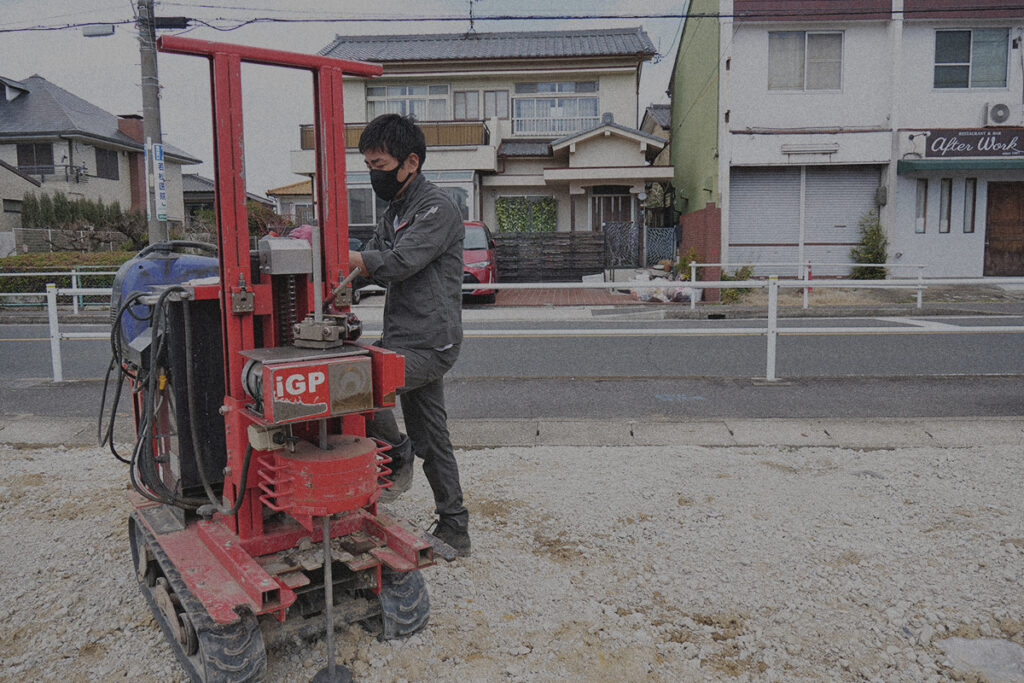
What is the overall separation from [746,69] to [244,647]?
64.1 ft

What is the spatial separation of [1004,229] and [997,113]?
2891 millimetres

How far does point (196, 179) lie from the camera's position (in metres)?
49.4

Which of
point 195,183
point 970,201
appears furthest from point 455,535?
point 195,183

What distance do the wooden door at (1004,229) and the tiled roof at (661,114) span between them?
13.3 m

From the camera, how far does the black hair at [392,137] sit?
3283mm

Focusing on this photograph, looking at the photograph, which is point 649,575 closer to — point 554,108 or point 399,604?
point 399,604

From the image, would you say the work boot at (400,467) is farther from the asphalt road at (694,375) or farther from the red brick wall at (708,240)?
the red brick wall at (708,240)

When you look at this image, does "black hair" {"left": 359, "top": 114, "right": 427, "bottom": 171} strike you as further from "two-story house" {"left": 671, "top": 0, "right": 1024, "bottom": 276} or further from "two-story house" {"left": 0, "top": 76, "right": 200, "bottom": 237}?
"two-story house" {"left": 0, "top": 76, "right": 200, "bottom": 237}

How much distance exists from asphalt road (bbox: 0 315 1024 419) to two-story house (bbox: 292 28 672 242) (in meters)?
13.5

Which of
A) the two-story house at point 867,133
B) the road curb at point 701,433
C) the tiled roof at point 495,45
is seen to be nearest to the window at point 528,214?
the tiled roof at point 495,45

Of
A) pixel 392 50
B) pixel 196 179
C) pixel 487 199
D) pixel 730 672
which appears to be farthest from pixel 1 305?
pixel 196 179

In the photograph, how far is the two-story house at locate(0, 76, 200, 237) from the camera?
32188 mm

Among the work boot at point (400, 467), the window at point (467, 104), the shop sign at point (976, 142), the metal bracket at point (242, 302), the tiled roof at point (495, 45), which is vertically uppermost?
the tiled roof at point (495, 45)

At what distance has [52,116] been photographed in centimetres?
3456
